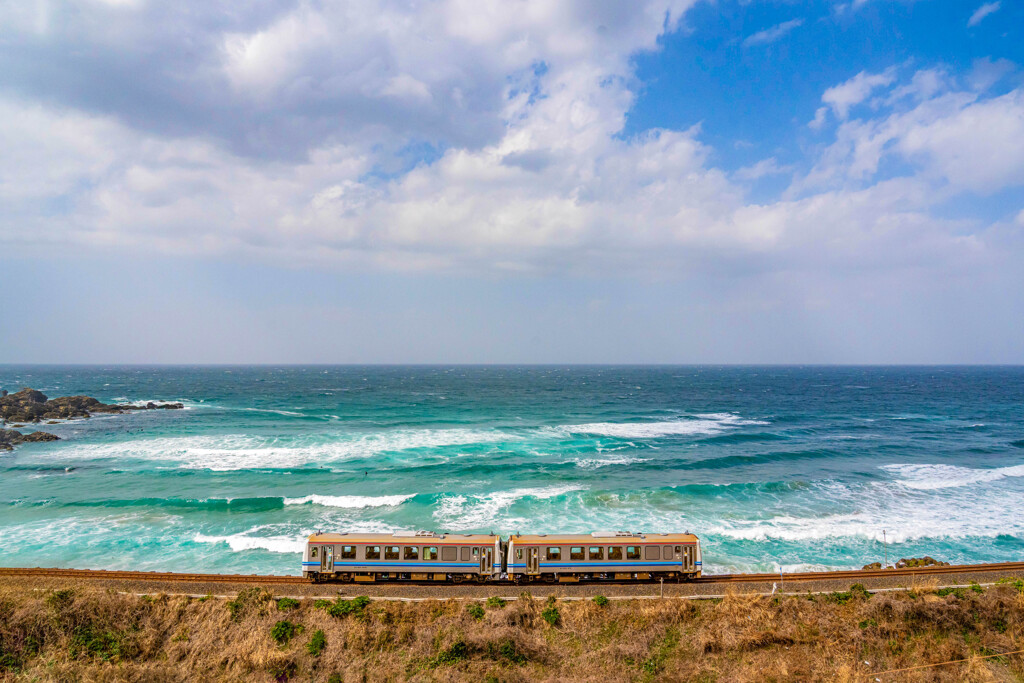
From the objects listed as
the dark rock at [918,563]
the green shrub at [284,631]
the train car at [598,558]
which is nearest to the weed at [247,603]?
the green shrub at [284,631]

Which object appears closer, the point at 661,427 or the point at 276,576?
the point at 276,576

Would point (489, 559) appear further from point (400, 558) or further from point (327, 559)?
point (327, 559)

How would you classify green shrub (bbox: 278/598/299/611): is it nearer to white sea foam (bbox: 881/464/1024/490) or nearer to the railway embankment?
the railway embankment

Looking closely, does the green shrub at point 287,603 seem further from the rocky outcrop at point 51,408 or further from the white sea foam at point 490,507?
the rocky outcrop at point 51,408

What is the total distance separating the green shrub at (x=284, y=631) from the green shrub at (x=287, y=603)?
1.37m

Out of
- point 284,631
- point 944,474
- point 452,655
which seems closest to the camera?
point 452,655

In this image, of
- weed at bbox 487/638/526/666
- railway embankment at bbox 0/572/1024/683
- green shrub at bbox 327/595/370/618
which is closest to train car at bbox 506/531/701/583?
railway embankment at bbox 0/572/1024/683

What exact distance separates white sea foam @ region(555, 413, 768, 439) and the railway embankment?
4764 centimetres

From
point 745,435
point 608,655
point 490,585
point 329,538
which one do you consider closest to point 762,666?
point 608,655

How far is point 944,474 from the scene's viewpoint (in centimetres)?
4891

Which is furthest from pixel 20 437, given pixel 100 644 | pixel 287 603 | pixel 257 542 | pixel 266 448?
pixel 287 603

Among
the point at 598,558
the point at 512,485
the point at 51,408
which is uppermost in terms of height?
the point at 51,408

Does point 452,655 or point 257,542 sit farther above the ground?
point 452,655

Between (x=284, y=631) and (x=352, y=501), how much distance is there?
2069cm
